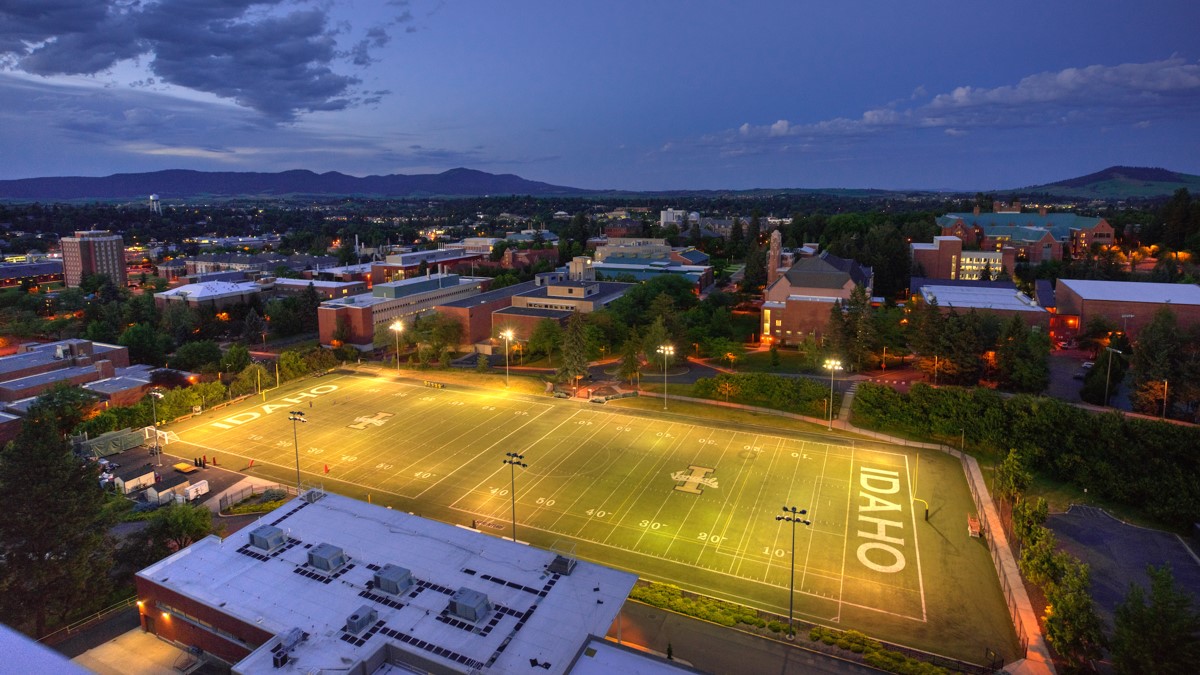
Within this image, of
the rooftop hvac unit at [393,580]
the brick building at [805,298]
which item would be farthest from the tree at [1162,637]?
the brick building at [805,298]

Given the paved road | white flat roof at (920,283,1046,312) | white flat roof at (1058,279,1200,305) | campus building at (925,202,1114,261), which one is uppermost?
campus building at (925,202,1114,261)

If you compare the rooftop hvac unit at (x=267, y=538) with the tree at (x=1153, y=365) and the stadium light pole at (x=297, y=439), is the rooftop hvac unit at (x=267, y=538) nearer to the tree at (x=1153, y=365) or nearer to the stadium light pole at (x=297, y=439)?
the stadium light pole at (x=297, y=439)

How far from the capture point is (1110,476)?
106ft

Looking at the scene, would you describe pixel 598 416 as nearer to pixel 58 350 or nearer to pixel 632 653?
pixel 632 653

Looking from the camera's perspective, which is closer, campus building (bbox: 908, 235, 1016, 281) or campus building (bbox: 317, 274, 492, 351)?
campus building (bbox: 317, 274, 492, 351)

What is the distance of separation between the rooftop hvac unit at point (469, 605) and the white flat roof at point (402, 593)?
0.53 ft

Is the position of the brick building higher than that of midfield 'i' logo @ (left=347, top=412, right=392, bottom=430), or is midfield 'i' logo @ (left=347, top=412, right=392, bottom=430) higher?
the brick building

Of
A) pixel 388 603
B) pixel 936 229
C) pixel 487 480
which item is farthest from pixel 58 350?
pixel 936 229

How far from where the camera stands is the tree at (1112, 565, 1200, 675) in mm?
17203

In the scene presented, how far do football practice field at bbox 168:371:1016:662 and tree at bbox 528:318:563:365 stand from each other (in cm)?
937

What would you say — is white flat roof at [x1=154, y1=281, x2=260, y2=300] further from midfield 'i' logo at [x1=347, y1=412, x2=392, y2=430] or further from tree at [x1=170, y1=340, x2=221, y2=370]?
midfield 'i' logo at [x1=347, y1=412, x2=392, y2=430]

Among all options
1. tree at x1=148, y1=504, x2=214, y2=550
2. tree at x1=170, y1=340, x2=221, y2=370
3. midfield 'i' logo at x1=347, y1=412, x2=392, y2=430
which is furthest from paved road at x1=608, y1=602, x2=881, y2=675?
tree at x1=170, y1=340, x2=221, y2=370

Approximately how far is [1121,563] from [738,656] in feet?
57.7

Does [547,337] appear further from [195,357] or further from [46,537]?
[46,537]
